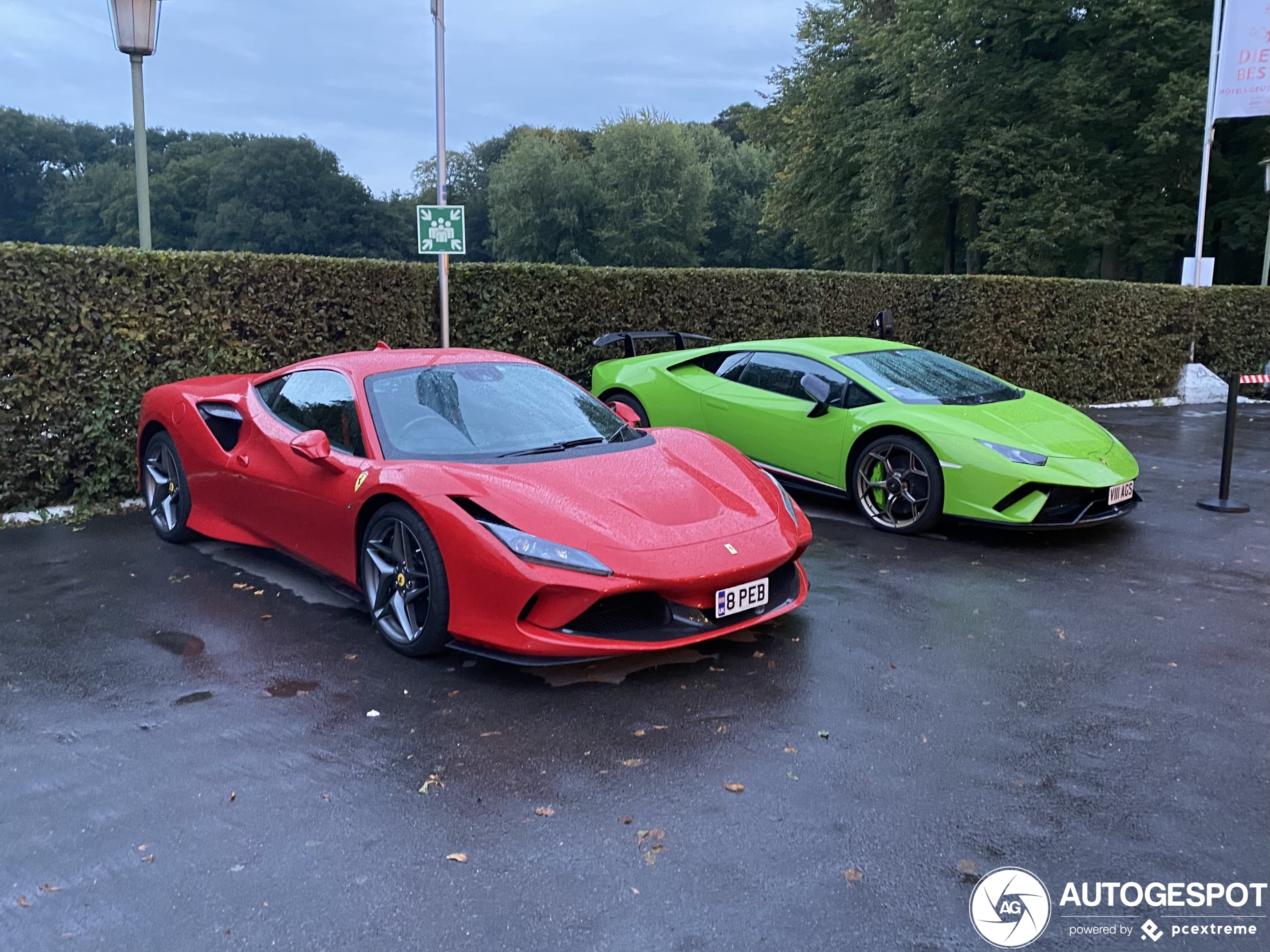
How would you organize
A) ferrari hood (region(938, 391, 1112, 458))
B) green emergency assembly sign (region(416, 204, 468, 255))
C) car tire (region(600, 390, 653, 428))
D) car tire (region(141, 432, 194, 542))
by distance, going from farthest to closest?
1. green emergency assembly sign (region(416, 204, 468, 255))
2. car tire (region(600, 390, 653, 428))
3. ferrari hood (region(938, 391, 1112, 458))
4. car tire (region(141, 432, 194, 542))

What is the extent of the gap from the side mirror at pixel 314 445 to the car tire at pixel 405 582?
0.44 m

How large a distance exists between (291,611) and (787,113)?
35.8 metres

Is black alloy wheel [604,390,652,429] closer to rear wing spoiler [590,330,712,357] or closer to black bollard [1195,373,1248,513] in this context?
rear wing spoiler [590,330,712,357]

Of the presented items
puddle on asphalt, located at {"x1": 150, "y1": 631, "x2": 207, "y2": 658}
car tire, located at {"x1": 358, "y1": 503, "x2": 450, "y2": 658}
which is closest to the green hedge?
puddle on asphalt, located at {"x1": 150, "y1": 631, "x2": 207, "y2": 658}

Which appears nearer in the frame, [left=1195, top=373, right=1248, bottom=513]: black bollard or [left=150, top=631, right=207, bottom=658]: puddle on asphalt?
[left=150, top=631, right=207, bottom=658]: puddle on asphalt

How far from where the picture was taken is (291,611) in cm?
490

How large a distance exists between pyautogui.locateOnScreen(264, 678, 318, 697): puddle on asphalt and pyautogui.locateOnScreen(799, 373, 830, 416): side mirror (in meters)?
4.22

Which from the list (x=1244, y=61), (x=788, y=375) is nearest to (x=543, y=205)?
(x=1244, y=61)

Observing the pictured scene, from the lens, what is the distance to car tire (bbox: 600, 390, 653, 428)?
27.7ft

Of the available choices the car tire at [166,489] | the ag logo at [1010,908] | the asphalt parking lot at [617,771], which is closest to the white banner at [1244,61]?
the asphalt parking lot at [617,771]

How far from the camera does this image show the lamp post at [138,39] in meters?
8.50

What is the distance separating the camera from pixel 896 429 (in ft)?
21.7

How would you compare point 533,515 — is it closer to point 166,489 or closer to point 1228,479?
point 166,489

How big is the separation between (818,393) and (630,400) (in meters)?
2.10
